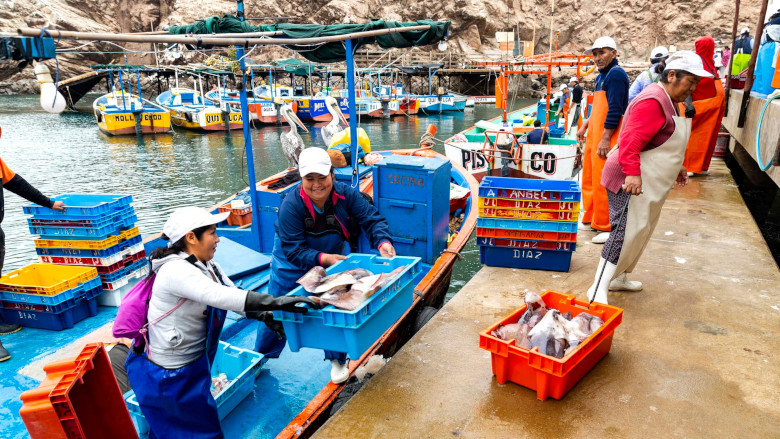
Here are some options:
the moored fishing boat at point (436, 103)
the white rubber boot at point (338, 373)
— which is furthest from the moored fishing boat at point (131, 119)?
the white rubber boot at point (338, 373)

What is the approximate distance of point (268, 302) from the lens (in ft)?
8.08

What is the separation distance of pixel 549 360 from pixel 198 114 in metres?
27.8

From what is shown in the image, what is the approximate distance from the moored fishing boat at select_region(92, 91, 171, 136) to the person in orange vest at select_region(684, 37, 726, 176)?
2579 cm

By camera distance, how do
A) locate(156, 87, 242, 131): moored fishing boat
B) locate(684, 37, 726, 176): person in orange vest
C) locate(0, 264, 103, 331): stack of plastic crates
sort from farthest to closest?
locate(156, 87, 242, 131): moored fishing boat → locate(684, 37, 726, 176): person in orange vest → locate(0, 264, 103, 331): stack of plastic crates

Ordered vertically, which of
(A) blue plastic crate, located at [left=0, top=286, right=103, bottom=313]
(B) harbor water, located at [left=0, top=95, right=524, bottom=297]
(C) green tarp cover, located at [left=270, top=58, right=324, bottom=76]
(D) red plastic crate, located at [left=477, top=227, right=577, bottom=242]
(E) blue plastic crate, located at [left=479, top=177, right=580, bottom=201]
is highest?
(C) green tarp cover, located at [left=270, top=58, right=324, bottom=76]

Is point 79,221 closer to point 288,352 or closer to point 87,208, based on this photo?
point 87,208

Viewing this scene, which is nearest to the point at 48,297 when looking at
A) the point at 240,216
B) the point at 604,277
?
the point at 240,216

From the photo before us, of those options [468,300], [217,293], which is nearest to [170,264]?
[217,293]

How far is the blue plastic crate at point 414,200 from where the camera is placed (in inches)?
222

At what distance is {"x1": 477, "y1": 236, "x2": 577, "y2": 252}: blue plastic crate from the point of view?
175 inches

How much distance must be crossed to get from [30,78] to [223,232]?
56.3m

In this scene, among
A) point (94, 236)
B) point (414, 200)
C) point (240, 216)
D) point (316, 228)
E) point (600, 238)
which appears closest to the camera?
point (316, 228)

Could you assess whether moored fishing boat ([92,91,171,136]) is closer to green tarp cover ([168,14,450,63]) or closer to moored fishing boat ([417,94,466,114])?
moored fishing boat ([417,94,466,114])

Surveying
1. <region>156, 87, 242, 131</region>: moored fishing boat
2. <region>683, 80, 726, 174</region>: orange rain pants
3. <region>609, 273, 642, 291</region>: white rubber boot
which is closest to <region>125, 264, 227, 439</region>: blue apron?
<region>609, 273, 642, 291</region>: white rubber boot
